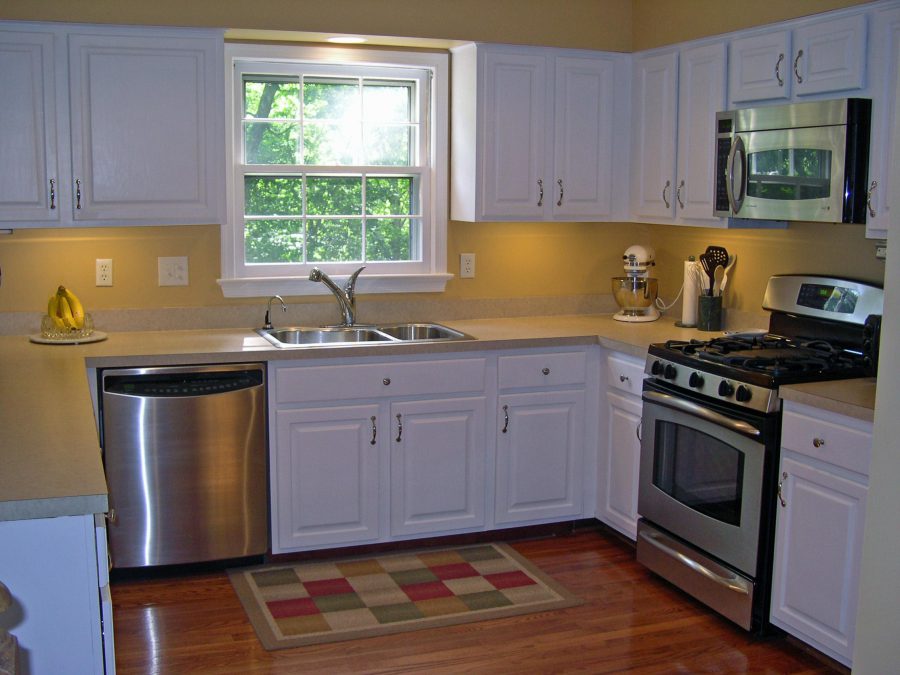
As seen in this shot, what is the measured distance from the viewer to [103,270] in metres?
4.09

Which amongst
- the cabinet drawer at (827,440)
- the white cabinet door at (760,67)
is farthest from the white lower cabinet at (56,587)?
the white cabinet door at (760,67)

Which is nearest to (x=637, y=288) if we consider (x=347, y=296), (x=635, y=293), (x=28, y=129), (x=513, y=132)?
(x=635, y=293)

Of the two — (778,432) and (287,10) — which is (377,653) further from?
(287,10)

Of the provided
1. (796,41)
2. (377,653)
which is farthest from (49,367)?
(796,41)

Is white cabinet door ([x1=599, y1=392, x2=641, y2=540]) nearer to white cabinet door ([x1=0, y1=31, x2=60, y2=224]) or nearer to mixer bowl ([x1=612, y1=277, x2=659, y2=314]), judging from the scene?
mixer bowl ([x1=612, y1=277, x2=659, y2=314])

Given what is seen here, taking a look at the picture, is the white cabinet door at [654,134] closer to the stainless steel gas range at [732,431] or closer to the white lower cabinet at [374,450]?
the stainless steel gas range at [732,431]

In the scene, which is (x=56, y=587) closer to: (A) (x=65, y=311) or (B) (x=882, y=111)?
(A) (x=65, y=311)

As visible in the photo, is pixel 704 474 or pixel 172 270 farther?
pixel 172 270

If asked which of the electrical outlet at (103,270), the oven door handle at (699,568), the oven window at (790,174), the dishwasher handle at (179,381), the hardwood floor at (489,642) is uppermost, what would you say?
the oven window at (790,174)

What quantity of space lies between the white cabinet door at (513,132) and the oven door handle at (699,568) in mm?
1439

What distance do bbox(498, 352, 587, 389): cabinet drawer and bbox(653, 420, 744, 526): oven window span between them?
1.77ft

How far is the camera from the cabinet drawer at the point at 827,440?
2887mm

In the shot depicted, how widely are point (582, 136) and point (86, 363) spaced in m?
2.21

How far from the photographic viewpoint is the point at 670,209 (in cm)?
423
